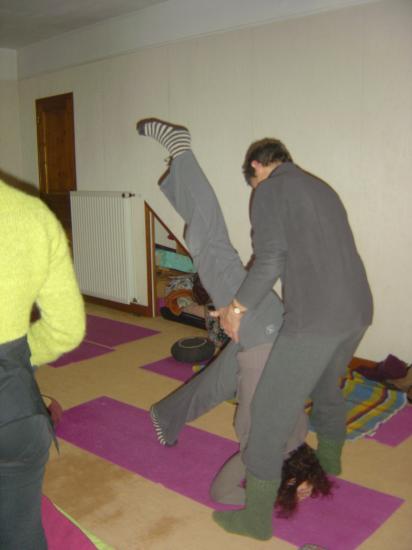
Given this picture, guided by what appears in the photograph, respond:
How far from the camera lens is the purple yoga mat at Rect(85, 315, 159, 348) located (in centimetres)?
434

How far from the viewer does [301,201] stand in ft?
5.78

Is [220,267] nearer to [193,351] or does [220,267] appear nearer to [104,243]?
[193,351]

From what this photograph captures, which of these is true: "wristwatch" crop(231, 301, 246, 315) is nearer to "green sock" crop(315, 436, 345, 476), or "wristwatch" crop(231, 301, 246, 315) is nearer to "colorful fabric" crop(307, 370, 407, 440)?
"green sock" crop(315, 436, 345, 476)

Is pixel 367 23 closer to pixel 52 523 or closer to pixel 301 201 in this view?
pixel 301 201

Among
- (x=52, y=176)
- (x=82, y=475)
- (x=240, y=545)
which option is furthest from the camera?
(x=52, y=176)

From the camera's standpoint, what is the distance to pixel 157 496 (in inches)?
88.1

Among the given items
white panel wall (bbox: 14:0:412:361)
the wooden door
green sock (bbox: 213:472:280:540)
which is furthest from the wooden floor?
the wooden door

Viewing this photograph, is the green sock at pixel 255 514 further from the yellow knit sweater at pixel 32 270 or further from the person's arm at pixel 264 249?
the yellow knit sweater at pixel 32 270

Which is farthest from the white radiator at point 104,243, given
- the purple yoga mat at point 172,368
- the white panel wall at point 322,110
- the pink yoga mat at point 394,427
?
the pink yoga mat at point 394,427

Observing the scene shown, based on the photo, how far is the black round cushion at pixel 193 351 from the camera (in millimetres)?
3699

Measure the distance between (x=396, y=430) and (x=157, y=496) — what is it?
1.27 metres

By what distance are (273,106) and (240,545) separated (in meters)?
2.76

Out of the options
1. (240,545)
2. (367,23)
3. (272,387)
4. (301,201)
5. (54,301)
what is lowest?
(240,545)

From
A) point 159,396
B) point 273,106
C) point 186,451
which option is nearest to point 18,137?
point 273,106
